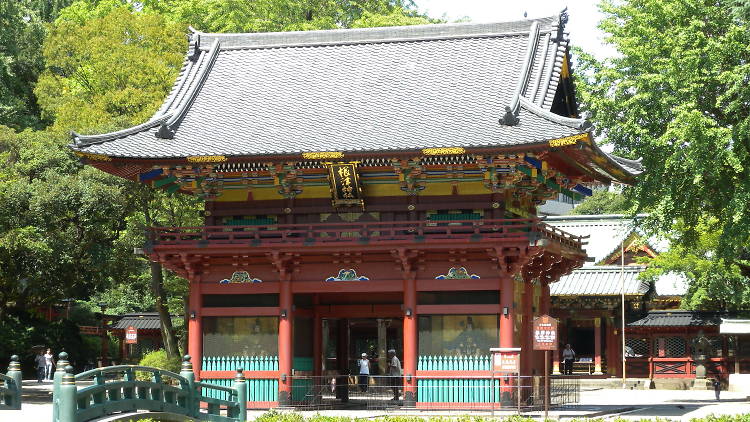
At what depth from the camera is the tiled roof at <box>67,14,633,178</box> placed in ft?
110

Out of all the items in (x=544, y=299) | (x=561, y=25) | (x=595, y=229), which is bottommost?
(x=544, y=299)

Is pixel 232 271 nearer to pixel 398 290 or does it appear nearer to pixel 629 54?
pixel 398 290

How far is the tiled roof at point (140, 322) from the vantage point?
195 feet

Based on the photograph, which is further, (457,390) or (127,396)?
(457,390)

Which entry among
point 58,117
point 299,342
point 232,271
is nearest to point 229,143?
point 232,271

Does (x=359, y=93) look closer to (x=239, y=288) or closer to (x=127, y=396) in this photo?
(x=239, y=288)

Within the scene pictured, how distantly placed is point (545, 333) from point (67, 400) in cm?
1278

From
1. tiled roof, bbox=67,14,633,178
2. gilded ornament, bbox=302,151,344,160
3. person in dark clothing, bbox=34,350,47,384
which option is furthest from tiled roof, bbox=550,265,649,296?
gilded ornament, bbox=302,151,344,160

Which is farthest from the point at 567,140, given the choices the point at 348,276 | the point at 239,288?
the point at 239,288

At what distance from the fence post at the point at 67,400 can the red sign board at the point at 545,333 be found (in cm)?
1254

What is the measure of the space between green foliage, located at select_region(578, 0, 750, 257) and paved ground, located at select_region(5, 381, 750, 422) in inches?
229

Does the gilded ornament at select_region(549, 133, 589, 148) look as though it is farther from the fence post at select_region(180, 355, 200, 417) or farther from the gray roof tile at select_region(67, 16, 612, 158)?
the fence post at select_region(180, 355, 200, 417)

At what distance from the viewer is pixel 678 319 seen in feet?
182

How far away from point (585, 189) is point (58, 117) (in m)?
27.1
